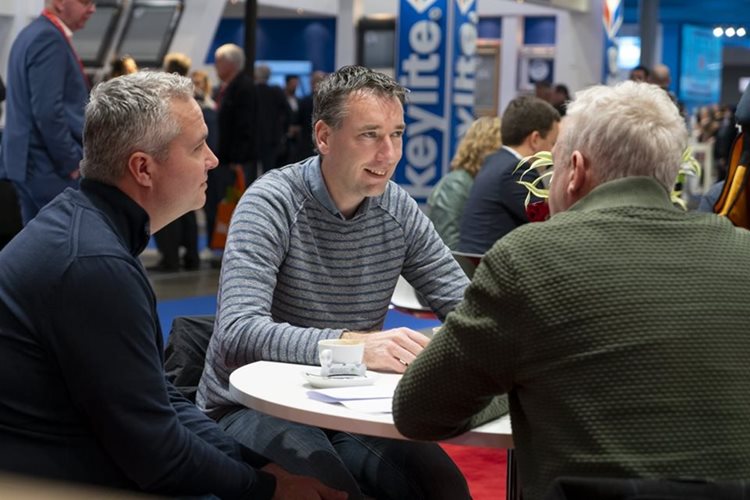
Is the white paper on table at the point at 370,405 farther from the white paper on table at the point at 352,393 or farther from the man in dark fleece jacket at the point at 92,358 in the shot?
the man in dark fleece jacket at the point at 92,358

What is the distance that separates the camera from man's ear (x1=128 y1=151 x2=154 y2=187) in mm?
2027

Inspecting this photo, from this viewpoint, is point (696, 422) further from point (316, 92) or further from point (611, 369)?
point (316, 92)

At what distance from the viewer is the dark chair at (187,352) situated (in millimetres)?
2754

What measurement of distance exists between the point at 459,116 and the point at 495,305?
953 cm

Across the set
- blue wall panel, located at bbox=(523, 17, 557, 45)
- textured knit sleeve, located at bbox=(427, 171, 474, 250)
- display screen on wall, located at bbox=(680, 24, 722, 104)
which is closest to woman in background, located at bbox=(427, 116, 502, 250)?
textured knit sleeve, located at bbox=(427, 171, 474, 250)

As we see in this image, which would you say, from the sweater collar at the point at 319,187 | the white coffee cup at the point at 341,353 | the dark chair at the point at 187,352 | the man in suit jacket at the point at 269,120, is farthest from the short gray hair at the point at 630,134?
the man in suit jacket at the point at 269,120

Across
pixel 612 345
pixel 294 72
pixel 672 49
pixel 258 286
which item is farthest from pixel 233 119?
pixel 672 49

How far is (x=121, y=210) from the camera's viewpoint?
198cm

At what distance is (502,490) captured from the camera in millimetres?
4039

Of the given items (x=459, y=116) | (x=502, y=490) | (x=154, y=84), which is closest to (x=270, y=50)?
(x=459, y=116)

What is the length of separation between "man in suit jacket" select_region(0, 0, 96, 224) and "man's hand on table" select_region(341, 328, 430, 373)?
3272 mm

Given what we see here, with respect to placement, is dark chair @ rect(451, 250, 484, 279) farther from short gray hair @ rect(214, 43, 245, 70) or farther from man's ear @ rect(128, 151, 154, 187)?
short gray hair @ rect(214, 43, 245, 70)

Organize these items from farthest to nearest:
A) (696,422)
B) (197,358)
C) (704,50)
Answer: (704,50)
(197,358)
(696,422)

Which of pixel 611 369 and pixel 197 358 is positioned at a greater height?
pixel 611 369
